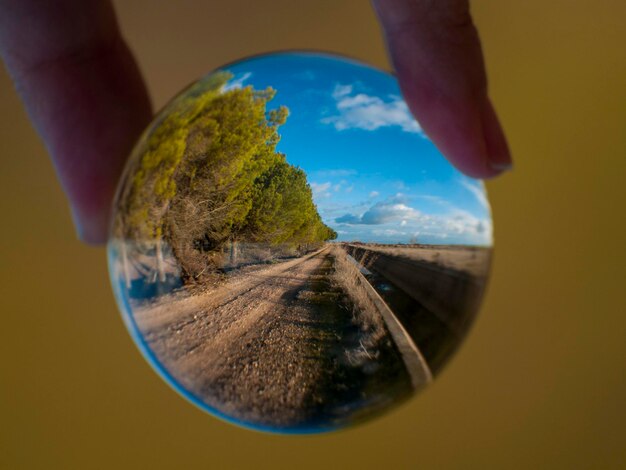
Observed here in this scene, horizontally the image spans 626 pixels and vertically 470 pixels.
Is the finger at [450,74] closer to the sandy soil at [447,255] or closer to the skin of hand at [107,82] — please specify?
the skin of hand at [107,82]

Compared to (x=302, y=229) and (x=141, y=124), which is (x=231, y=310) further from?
(x=141, y=124)

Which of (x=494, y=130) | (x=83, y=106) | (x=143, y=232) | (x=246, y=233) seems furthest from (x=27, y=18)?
(x=494, y=130)

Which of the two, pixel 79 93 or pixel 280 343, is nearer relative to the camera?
pixel 280 343

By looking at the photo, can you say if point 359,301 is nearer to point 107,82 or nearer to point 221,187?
point 221,187

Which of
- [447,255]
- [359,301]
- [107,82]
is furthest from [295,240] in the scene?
[107,82]

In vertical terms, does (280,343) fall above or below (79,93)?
below

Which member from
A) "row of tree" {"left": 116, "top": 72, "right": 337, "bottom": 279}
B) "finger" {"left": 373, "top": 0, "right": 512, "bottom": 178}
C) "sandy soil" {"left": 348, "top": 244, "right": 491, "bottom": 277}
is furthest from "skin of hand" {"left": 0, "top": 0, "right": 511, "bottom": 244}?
"row of tree" {"left": 116, "top": 72, "right": 337, "bottom": 279}
